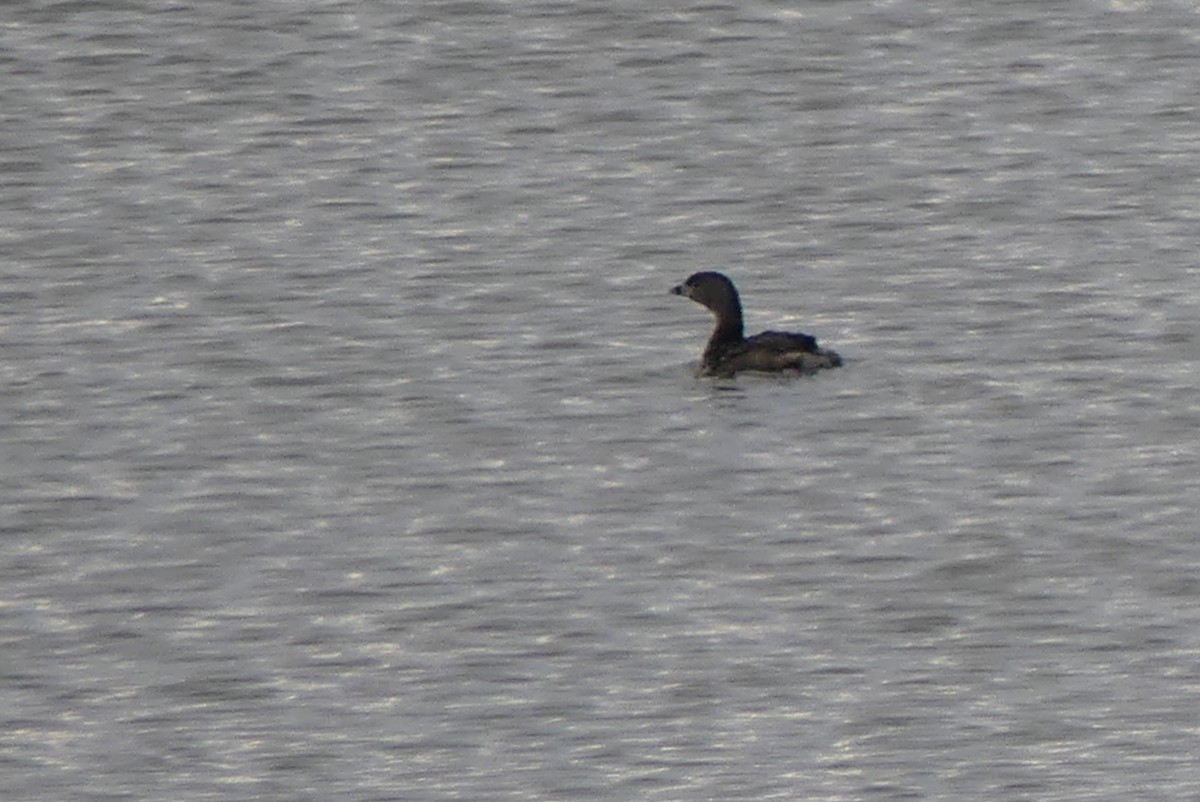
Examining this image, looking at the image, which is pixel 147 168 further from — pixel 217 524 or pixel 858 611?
pixel 858 611

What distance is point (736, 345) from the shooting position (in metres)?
19.8

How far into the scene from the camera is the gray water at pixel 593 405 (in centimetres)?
1331

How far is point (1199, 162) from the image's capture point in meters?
23.9

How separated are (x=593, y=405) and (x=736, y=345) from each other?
1315mm

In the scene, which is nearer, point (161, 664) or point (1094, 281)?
point (161, 664)

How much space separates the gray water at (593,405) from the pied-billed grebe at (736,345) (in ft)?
0.39

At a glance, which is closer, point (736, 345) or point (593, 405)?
point (593, 405)

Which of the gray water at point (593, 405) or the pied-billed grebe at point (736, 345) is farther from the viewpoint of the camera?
the pied-billed grebe at point (736, 345)

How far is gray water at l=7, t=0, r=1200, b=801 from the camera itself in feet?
43.7

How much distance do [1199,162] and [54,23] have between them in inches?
379

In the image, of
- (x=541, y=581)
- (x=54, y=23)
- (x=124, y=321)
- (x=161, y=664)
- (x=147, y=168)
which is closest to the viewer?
(x=161, y=664)

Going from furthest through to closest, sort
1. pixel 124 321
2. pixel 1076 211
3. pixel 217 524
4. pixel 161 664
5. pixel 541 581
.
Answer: pixel 1076 211 → pixel 124 321 → pixel 217 524 → pixel 541 581 → pixel 161 664

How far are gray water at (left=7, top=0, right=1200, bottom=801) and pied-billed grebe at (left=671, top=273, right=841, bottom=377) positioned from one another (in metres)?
0.12

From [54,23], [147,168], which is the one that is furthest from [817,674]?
[54,23]
